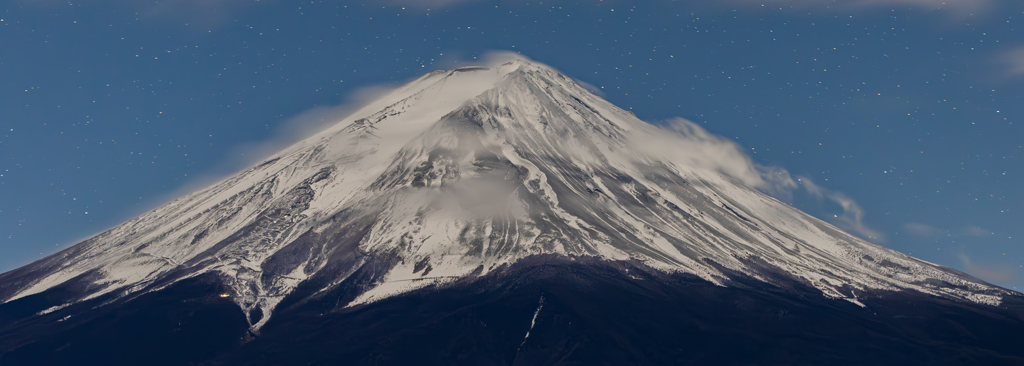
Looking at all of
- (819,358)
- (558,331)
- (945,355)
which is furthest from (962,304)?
(558,331)

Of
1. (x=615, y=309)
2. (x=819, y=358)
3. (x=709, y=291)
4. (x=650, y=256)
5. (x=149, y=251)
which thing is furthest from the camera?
(x=149, y=251)

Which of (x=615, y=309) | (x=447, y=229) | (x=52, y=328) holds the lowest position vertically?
(x=52, y=328)

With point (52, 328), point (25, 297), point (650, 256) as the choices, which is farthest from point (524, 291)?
point (25, 297)

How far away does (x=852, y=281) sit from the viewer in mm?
190250

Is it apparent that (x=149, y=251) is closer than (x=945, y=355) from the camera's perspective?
No

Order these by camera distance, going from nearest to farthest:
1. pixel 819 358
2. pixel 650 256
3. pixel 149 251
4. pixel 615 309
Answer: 1. pixel 819 358
2. pixel 615 309
3. pixel 650 256
4. pixel 149 251

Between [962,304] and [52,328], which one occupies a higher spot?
[962,304]

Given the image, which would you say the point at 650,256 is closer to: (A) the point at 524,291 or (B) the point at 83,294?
(A) the point at 524,291

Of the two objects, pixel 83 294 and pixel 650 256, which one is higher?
pixel 650 256

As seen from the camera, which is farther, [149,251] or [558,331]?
[149,251]

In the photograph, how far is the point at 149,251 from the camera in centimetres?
19912

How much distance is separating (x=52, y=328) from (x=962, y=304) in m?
170

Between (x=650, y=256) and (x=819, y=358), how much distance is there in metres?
45.5

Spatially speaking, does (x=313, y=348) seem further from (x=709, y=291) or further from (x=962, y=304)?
(x=962, y=304)
